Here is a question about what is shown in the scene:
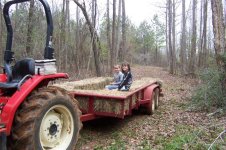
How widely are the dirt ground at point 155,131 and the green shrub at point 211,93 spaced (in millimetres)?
487

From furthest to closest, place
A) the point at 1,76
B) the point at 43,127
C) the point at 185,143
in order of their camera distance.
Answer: the point at 185,143
the point at 1,76
the point at 43,127

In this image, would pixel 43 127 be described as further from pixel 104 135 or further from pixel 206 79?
pixel 206 79

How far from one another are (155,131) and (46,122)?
3169 mm

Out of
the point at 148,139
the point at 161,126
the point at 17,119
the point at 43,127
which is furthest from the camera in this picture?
the point at 161,126

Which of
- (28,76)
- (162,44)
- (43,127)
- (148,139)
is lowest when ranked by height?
(148,139)

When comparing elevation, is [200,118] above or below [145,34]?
below

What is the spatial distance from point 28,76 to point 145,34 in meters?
49.1

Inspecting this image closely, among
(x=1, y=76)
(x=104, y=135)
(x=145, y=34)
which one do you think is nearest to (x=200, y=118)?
(x=104, y=135)

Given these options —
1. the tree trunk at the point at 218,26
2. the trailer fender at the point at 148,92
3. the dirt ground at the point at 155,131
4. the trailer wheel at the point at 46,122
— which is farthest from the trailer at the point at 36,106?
the tree trunk at the point at 218,26

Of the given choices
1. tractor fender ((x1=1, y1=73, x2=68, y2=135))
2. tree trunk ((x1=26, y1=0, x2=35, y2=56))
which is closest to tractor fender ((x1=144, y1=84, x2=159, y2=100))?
tractor fender ((x1=1, y1=73, x2=68, y2=135))

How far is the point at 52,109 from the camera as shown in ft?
15.1

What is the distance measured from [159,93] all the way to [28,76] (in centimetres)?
656

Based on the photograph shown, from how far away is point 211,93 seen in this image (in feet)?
29.6

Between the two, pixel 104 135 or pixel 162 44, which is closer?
pixel 104 135
